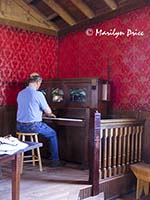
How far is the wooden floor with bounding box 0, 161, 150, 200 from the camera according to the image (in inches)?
141

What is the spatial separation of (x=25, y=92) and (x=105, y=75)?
168cm

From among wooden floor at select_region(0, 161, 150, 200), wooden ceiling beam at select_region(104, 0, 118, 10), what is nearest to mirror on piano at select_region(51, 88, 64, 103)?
wooden floor at select_region(0, 161, 150, 200)

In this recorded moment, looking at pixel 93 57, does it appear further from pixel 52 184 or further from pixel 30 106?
pixel 52 184

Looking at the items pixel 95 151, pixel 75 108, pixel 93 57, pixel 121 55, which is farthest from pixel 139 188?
pixel 93 57

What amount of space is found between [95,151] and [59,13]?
119 inches

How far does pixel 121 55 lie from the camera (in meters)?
5.35

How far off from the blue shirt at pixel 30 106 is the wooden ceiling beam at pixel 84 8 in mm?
1907

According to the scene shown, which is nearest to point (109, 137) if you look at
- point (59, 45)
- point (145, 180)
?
point (145, 180)

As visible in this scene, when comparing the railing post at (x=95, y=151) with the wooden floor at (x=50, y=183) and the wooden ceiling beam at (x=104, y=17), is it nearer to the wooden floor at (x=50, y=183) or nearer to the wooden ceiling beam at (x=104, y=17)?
the wooden floor at (x=50, y=183)

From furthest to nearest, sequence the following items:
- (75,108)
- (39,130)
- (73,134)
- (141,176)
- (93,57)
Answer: (93,57) → (73,134) → (75,108) → (39,130) → (141,176)

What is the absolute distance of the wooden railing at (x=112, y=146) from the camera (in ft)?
13.2

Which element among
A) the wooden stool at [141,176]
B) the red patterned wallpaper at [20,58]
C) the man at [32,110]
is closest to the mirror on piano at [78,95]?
the man at [32,110]

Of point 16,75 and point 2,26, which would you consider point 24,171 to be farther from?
point 2,26

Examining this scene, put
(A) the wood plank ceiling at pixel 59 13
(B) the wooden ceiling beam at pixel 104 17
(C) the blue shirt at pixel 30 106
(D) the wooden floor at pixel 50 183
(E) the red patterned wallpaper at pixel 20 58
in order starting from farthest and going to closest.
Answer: (E) the red patterned wallpaper at pixel 20 58, (A) the wood plank ceiling at pixel 59 13, (B) the wooden ceiling beam at pixel 104 17, (C) the blue shirt at pixel 30 106, (D) the wooden floor at pixel 50 183
